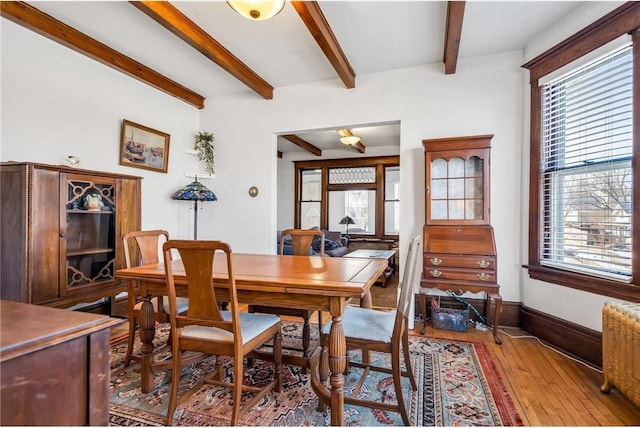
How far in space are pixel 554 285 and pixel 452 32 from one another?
232 cm

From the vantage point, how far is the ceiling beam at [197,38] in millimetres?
2377

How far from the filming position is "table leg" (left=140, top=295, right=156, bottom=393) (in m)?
1.90

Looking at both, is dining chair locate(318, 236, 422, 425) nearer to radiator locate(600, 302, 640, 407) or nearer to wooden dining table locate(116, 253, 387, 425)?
wooden dining table locate(116, 253, 387, 425)

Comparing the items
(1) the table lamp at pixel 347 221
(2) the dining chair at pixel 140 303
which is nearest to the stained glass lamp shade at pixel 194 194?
(2) the dining chair at pixel 140 303

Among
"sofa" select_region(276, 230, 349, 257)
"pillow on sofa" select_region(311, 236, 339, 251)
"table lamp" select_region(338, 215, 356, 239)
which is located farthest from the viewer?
"table lamp" select_region(338, 215, 356, 239)

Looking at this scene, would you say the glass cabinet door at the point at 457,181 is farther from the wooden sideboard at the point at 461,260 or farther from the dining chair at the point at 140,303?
Answer: the dining chair at the point at 140,303

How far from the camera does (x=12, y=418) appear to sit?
0.63 meters

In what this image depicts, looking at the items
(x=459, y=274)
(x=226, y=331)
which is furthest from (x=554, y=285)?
(x=226, y=331)

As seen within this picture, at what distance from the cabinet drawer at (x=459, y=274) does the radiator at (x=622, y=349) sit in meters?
0.87

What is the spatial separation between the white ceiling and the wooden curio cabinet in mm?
1319

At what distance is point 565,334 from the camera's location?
253 centimetres

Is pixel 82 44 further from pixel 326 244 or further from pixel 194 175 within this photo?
pixel 326 244

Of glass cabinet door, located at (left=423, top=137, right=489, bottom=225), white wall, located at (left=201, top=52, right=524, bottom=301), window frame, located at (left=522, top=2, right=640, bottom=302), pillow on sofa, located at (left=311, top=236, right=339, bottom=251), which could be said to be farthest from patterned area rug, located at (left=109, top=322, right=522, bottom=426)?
pillow on sofa, located at (left=311, top=236, right=339, bottom=251)

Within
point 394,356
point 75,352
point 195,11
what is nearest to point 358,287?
point 394,356
